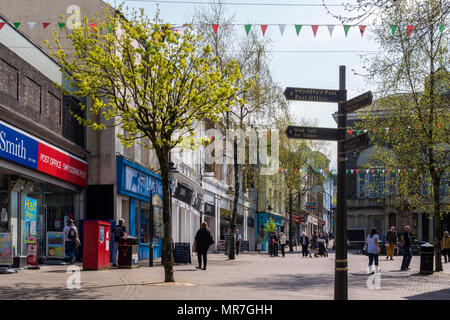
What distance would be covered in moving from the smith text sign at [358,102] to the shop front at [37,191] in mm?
→ 11454

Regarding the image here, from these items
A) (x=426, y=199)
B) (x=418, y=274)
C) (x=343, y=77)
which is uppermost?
(x=343, y=77)

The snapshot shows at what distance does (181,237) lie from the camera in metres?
37.7

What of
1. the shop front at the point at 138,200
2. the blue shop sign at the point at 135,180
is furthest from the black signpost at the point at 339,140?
the blue shop sign at the point at 135,180

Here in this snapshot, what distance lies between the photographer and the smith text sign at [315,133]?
35.6 ft

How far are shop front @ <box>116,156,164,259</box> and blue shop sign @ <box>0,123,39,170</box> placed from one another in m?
5.74

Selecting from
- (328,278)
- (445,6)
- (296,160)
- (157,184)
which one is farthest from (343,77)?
(296,160)

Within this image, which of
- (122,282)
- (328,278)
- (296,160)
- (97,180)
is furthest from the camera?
(296,160)

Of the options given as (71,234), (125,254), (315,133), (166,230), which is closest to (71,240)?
(71,234)

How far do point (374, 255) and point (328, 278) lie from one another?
3657mm

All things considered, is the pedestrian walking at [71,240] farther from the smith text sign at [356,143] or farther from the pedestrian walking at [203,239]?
the smith text sign at [356,143]

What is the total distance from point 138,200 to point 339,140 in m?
20.4

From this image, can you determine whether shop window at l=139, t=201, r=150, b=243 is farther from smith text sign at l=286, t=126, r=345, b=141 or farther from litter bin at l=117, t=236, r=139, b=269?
smith text sign at l=286, t=126, r=345, b=141

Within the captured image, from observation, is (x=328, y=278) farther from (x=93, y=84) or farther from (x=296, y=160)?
(x=296, y=160)

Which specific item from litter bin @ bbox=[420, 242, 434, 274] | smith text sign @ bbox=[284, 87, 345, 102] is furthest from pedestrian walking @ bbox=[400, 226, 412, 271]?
smith text sign @ bbox=[284, 87, 345, 102]
